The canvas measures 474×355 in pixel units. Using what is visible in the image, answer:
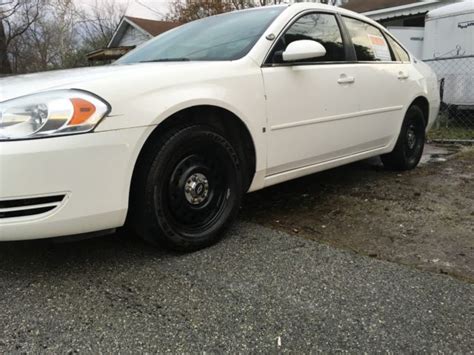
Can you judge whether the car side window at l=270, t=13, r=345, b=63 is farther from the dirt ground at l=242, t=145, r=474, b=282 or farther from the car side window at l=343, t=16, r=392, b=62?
the dirt ground at l=242, t=145, r=474, b=282

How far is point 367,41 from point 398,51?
65cm

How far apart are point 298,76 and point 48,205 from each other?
1.85 meters

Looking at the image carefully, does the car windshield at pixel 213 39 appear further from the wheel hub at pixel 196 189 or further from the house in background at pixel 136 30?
the house in background at pixel 136 30

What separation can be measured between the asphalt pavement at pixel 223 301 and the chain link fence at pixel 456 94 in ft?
21.9

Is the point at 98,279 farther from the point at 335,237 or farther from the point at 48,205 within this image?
the point at 335,237

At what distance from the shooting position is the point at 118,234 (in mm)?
3010

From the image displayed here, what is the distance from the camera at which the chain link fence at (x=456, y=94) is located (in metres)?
8.69

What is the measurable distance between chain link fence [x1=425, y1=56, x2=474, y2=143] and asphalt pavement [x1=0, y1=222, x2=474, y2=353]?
6.67m

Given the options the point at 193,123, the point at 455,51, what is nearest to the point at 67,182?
the point at 193,123

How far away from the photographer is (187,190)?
8.77 ft

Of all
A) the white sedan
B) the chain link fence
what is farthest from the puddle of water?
the chain link fence

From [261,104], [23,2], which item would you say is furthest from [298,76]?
[23,2]

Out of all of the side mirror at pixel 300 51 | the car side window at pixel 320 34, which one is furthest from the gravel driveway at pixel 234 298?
the car side window at pixel 320 34

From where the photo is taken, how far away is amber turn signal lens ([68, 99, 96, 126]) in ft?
7.14
